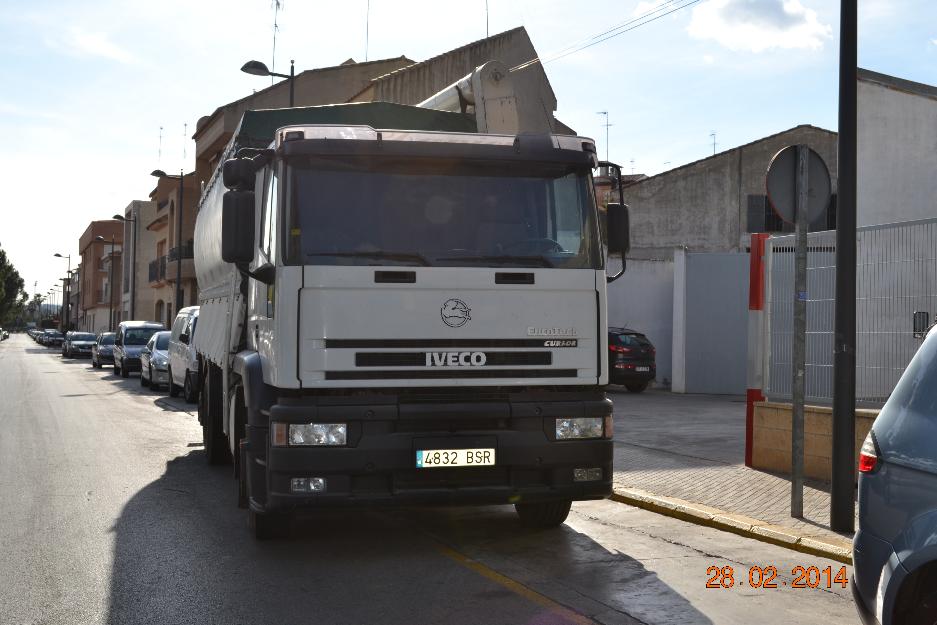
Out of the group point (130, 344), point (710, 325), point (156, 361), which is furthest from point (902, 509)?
point (130, 344)

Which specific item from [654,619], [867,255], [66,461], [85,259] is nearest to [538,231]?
[654,619]

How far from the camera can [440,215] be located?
6.68 meters

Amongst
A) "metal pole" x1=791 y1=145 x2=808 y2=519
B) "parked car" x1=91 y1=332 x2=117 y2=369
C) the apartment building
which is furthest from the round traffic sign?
the apartment building

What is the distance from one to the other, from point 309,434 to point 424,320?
1013 millimetres

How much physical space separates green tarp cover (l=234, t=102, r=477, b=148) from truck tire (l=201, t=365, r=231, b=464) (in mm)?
2341

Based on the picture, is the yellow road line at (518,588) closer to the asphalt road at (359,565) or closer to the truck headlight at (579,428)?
the asphalt road at (359,565)

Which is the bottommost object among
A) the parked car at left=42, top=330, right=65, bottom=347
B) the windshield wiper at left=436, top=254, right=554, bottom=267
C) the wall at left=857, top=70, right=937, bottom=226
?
the parked car at left=42, top=330, right=65, bottom=347

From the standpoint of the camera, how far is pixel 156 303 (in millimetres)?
69000

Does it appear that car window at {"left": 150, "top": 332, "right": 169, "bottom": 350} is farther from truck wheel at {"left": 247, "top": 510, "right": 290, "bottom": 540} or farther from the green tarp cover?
truck wheel at {"left": 247, "top": 510, "right": 290, "bottom": 540}

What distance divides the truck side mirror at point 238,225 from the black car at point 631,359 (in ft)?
54.0

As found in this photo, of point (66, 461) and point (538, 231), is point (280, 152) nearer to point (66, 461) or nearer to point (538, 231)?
point (538, 231)

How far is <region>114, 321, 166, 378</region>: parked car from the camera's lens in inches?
1328

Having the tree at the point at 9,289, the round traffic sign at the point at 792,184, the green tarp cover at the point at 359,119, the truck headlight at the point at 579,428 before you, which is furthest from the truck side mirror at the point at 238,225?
the tree at the point at 9,289

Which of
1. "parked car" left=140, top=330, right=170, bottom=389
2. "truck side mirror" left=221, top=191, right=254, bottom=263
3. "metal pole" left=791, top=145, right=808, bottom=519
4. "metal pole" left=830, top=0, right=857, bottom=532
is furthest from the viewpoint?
"parked car" left=140, top=330, right=170, bottom=389
